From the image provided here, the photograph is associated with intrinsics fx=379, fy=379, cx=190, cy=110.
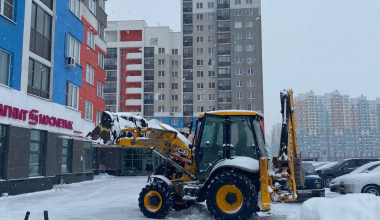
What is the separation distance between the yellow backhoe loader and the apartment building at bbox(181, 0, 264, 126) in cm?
5067

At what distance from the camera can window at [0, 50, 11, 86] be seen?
1609 centimetres

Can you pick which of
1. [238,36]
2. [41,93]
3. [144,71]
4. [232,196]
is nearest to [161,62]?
[144,71]

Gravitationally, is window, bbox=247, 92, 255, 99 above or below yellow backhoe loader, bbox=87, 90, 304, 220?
above

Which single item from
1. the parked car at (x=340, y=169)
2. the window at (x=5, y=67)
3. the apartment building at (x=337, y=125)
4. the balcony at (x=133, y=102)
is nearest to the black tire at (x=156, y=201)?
the window at (x=5, y=67)

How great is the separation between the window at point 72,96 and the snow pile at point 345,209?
18492mm

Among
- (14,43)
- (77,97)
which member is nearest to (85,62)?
(77,97)

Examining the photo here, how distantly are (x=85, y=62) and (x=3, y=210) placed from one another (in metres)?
15.5

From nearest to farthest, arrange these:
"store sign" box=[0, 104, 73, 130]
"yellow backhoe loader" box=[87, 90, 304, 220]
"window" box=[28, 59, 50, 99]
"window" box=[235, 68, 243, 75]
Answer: "yellow backhoe loader" box=[87, 90, 304, 220], "store sign" box=[0, 104, 73, 130], "window" box=[28, 59, 50, 99], "window" box=[235, 68, 243, 75]

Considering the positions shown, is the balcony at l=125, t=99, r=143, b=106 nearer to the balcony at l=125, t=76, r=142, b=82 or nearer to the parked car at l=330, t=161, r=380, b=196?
the balcony at l=125, t=76, r=142, b=82

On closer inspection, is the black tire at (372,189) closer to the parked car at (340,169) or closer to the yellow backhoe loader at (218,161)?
the yellow backhoe loader at (218,161)

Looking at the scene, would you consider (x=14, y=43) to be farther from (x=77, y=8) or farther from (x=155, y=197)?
(x=155, y=197)

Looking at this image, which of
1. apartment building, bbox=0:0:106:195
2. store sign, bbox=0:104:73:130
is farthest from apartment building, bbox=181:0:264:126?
store sign, bbox=0:104:73:130

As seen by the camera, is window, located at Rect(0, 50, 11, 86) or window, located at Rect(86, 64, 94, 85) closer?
window, located at Rect(0, 50, 11, 86)

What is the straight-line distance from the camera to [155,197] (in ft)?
33.1
